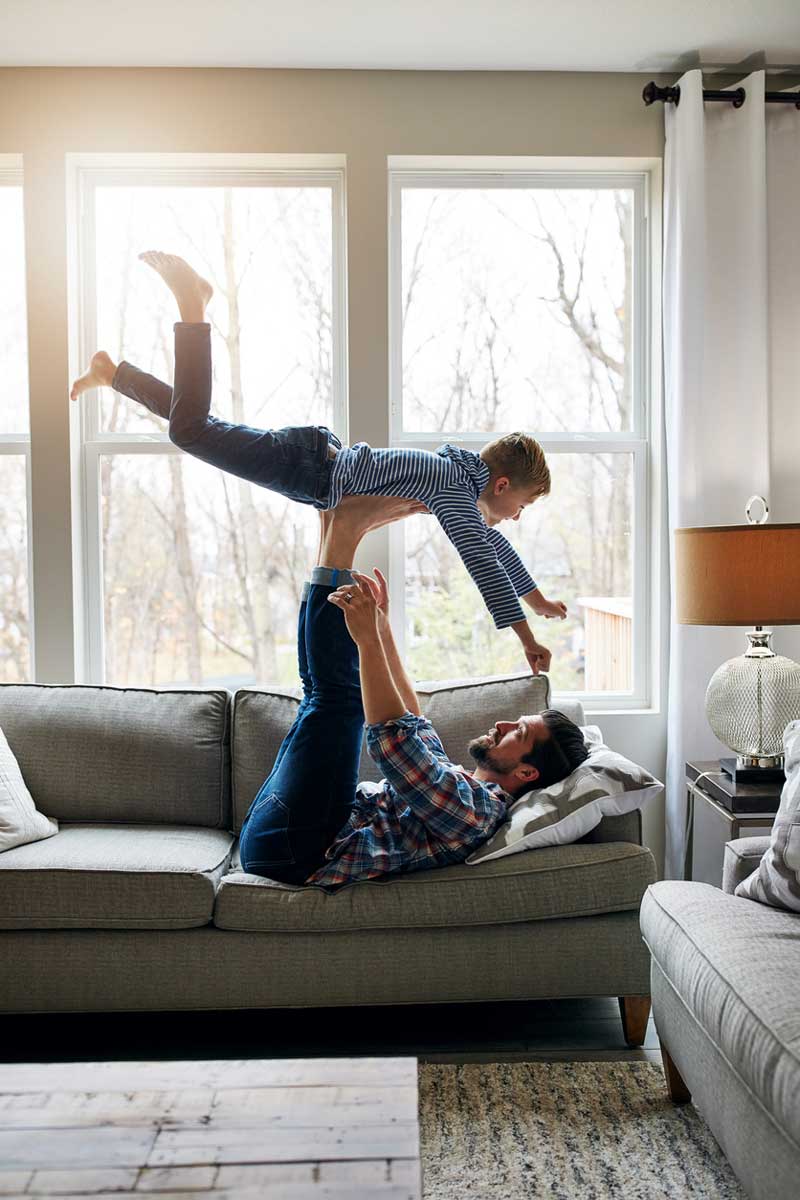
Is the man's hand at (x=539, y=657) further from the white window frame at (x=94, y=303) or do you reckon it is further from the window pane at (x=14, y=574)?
the window pane at (x=14, y=574)

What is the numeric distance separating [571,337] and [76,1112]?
293cm

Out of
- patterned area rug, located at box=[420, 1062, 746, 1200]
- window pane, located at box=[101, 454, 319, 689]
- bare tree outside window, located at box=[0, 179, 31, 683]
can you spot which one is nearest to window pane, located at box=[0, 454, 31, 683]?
bare tree outside window, located at box=[0, 179, 31, 683]

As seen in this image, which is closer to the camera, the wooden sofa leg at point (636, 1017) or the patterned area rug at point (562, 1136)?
the patterned area rug at point (562, 1136)

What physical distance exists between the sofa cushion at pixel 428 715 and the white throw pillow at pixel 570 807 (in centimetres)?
41

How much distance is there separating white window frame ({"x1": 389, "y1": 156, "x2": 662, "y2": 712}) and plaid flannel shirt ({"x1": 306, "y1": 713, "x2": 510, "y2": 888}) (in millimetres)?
1180

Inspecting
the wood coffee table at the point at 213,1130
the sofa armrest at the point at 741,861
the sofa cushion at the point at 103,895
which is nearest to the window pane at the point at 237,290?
the sofa cushion at the point at 103,895

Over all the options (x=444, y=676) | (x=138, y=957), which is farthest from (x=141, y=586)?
(x=138, y=957)

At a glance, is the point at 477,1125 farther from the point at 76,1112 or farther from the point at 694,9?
the point at 694,9

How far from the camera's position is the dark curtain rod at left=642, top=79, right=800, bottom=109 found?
320 centimetres

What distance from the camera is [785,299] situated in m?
3.31

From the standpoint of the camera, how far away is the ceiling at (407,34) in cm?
290

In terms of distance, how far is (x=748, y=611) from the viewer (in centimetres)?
269

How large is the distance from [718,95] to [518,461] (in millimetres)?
1678

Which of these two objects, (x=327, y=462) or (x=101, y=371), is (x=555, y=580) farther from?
(x=101, y=371)
